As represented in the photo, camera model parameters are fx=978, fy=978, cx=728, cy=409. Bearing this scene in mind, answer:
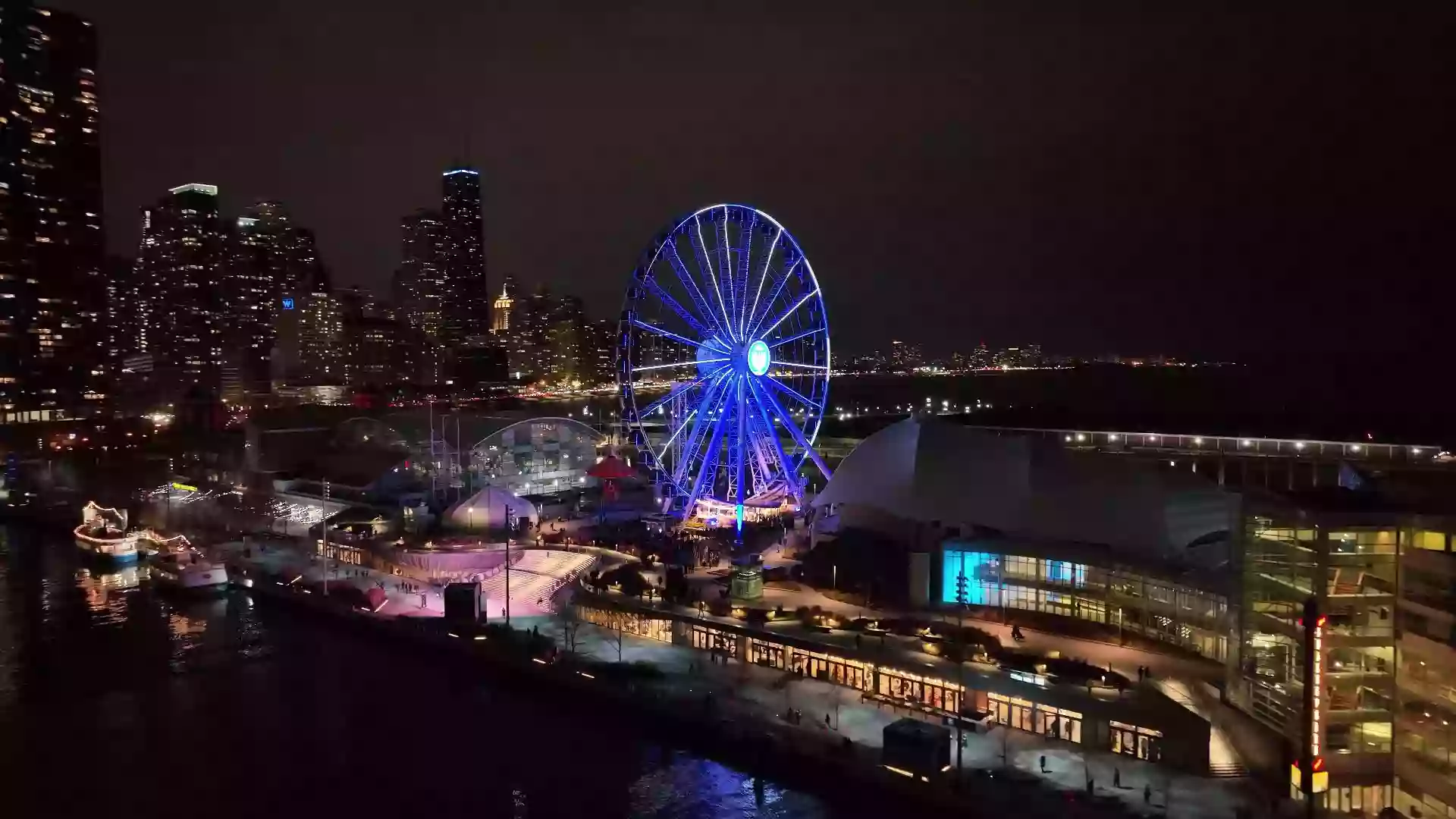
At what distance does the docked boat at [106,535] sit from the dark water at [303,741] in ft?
43.5

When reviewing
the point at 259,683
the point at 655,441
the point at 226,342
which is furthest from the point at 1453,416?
the point at 226,342

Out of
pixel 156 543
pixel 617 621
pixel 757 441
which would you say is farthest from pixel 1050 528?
pixel 156 543

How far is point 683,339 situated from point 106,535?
32186 millimetres

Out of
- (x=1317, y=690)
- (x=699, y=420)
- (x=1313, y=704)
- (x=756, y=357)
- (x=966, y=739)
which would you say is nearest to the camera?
(x=1313, y=704)

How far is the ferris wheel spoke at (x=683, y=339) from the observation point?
Answer: 37594 mm

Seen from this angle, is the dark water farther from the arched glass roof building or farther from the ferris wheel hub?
the arched glass roof building

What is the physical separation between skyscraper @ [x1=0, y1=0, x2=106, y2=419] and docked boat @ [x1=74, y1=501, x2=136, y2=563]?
5348 cm

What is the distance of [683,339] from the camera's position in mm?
37844

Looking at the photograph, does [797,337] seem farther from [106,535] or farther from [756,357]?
[106,535]

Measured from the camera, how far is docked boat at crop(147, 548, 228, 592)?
3991 cm

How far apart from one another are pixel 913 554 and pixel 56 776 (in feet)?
72.3

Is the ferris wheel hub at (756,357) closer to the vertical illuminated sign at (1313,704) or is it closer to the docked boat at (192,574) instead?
the vertical illuminated sign at (1313,704)

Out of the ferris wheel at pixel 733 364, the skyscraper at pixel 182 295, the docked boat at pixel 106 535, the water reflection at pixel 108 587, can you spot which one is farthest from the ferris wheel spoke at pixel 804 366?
the skyscraper at pixel 182 295

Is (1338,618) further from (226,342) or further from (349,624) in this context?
(226,342)
